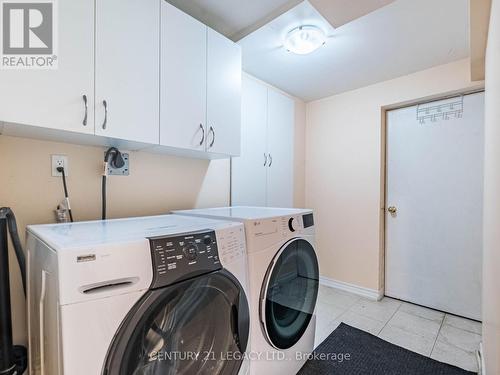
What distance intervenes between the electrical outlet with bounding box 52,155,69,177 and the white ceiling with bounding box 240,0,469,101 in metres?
1.46

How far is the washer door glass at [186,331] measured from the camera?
711 mm

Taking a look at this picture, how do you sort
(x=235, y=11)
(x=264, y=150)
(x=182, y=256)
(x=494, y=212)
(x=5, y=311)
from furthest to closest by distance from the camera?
(x=264, y=150) < (x=235, y=11) < (x=494, y=212) < (x=5, y=311) < (x=182, y=256)

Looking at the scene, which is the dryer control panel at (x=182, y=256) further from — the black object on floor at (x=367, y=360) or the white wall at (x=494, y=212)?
the black object on floor at (x=367, y=360)

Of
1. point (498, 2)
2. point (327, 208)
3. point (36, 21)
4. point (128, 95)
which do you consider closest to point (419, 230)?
point (327, 208)

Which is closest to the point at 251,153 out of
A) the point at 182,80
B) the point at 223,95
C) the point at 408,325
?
the point at 223,95

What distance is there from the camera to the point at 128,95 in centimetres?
122

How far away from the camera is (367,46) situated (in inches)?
76.3

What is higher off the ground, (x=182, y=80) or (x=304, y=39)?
(x=304, y=39)

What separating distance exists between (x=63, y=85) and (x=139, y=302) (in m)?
0.94

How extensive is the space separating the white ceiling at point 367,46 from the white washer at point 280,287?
1.33 m

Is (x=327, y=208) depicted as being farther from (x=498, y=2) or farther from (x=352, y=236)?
(x=498, y=2)

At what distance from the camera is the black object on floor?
62.0 inches

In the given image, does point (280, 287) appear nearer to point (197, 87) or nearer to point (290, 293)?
point (290, 293)

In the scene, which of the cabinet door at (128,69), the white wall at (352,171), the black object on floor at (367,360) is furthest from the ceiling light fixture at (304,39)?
the black object on floor at (367,360)
